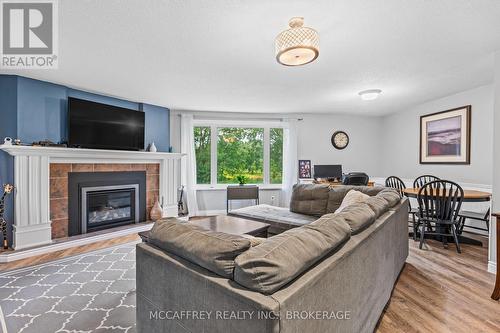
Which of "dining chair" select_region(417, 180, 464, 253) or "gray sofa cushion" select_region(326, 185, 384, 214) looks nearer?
"dining chair" select_region(417, 180, 464, 253)

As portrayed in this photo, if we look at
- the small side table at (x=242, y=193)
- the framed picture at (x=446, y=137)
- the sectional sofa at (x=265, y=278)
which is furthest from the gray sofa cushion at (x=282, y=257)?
the framed picture at (x=446, y=137)

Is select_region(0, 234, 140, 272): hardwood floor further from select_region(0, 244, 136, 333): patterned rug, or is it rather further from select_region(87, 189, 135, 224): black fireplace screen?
select_region(87, 189, 135, 224): black fireplace screen

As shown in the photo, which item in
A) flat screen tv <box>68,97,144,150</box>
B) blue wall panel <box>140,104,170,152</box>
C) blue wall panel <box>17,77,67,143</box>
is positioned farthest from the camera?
blue wall panel <box>140,104,170,152</box>

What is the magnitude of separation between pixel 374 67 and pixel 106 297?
3617 mm

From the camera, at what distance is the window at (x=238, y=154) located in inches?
216

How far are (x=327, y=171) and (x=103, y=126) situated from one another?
431 centimetres

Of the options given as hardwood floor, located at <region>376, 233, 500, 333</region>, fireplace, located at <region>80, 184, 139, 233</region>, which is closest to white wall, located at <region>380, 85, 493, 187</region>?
hardwood floor, located at <region>376, 233, 500, 333</region>

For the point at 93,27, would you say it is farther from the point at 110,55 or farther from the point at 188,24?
the point at 188,24

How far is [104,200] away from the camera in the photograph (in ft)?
13.0

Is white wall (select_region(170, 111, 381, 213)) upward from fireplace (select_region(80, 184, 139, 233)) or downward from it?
upward

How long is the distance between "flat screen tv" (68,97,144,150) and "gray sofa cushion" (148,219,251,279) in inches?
121

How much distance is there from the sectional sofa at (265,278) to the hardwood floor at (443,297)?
350 millimetres

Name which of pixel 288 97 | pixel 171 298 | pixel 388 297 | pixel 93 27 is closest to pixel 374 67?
pixel 288 97

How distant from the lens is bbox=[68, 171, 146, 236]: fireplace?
361 cm
